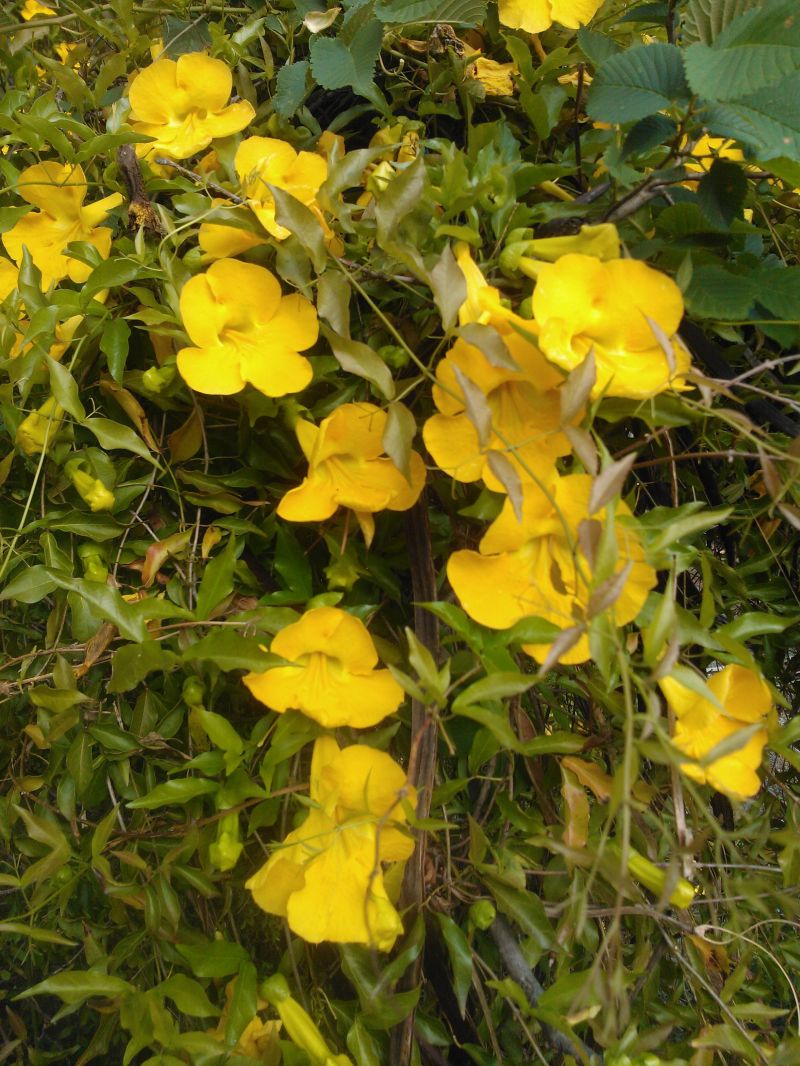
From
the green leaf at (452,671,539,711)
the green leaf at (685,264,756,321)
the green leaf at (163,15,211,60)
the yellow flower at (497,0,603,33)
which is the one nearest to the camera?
the green leaf at (452,671,539,711)

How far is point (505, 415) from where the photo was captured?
0.46 m

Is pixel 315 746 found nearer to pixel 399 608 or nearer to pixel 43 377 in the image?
pixel 399 608

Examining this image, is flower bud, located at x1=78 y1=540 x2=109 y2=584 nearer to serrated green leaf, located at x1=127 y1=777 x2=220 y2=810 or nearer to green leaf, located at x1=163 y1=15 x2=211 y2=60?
serrated green leaf, located at x1=127 y1=777 x2=220 y2=810

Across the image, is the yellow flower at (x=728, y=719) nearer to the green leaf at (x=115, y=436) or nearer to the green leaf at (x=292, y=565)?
the green leaf at (x=292, y=565)

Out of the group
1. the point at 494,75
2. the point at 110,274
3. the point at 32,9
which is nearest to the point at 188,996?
the point at 110,274

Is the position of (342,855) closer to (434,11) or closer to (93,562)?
(93,562)

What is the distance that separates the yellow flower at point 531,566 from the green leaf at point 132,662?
0.60 feet

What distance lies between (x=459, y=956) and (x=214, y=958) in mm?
166

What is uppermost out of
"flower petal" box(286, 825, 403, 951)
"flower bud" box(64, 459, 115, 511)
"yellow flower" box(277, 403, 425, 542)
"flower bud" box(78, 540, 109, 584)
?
"yellow flower" box(277, 403, 425, 542)

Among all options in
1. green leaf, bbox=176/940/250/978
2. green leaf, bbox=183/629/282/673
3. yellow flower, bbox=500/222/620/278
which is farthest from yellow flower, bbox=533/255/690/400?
green leaf, bbox=176/940/250/978

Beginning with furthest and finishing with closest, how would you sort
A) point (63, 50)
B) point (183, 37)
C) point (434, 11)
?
point (63, 50) < point (183, 37) < point (434, 11)

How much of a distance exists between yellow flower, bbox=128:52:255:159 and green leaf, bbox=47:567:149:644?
1.08 feet

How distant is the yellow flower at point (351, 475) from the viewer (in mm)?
479

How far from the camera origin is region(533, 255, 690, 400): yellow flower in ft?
Result: 1.44
